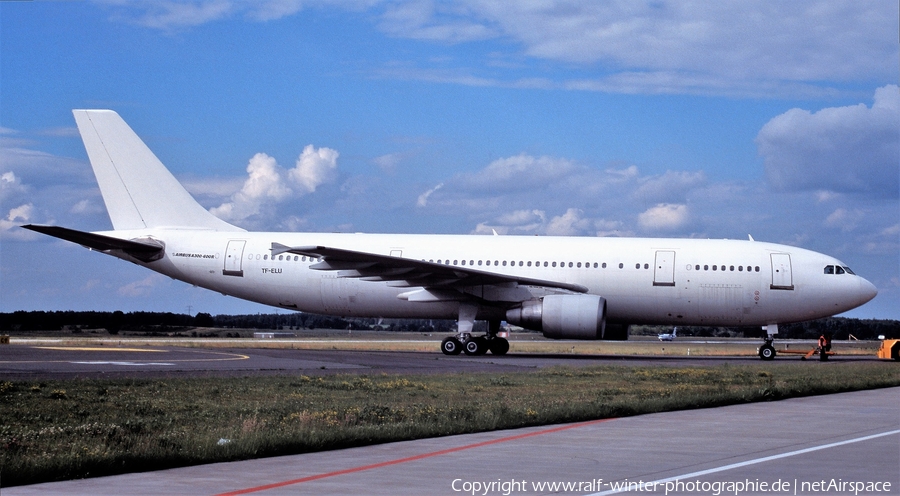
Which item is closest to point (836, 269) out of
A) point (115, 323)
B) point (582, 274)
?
point (582, 274)

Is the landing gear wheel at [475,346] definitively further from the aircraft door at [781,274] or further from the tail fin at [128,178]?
the tail fin at [128,178]

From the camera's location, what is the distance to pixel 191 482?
7.79 m

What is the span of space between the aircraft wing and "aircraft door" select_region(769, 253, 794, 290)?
5568mm

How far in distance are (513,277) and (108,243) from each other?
12.9m

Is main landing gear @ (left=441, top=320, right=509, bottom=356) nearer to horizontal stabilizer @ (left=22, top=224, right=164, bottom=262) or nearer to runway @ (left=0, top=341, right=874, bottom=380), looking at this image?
runway @ (left=0, top=341, right=874, bottom=380)

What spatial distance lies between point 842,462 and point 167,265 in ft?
89.2

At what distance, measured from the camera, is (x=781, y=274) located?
1171 inches

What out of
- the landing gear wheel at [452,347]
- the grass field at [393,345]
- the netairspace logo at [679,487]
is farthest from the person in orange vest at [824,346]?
the netairspace logo at [679,487]

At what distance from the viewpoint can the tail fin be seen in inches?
1316

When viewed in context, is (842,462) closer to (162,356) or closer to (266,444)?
(266,444)

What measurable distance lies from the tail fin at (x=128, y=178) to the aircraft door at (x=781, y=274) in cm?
1738

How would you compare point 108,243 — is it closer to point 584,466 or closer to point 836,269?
point 836,269

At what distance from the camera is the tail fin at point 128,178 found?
3344cm

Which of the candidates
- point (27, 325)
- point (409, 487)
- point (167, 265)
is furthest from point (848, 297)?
point (27, 325)
